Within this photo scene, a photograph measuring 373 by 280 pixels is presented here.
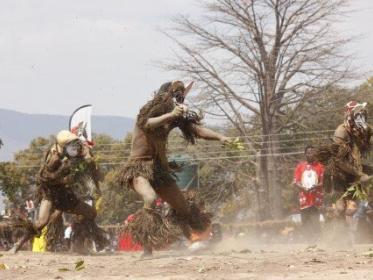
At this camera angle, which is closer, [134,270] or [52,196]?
[134,270]

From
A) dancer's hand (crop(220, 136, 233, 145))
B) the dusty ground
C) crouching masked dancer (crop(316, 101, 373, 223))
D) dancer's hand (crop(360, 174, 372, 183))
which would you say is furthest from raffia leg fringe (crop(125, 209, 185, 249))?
dancer's hand (crop(360, 174, 372, 183))

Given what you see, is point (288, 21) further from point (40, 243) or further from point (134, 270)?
point (134, 270)

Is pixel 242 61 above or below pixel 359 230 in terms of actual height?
above

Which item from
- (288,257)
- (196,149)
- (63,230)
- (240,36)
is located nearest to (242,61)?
(240,36)

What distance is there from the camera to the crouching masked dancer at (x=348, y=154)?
12.5 m

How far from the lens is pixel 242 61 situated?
30.9 m

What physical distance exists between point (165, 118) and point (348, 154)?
3018 mm

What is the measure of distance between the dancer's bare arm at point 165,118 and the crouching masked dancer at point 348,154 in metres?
2.85

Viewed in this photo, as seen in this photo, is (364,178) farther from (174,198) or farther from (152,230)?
(152,230)

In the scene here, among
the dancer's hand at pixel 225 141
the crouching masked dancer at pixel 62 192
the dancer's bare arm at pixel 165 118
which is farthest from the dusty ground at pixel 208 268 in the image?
the crouching masked dancer at pixel 62 192

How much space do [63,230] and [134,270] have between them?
425cm

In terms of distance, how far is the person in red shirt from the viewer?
16.2 meters

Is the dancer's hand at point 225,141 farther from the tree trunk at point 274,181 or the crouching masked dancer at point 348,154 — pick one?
the tree trunk at point 274,181

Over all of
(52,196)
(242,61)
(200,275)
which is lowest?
(200,275)
